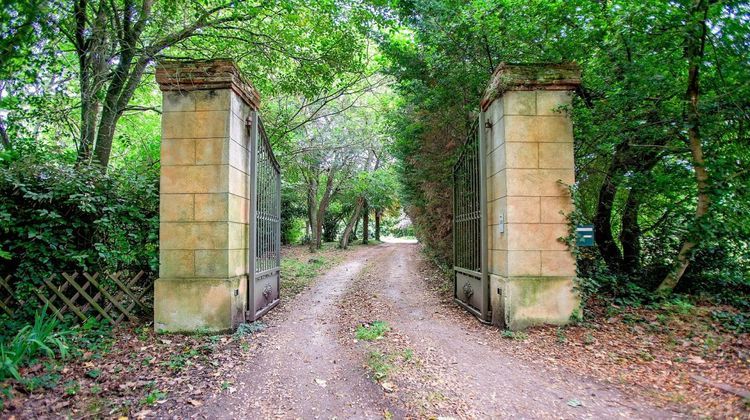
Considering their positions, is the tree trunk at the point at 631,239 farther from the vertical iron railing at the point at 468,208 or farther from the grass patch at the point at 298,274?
the grass patch at the point at 298,274

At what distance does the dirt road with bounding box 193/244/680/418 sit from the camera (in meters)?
3.12

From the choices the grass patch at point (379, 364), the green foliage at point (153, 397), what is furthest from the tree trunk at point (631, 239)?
the green foliage at point (153, 397)

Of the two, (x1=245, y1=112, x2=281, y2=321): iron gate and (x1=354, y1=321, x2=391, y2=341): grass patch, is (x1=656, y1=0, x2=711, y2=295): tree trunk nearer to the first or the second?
(x1=354, y1=321, x2=391, y2=341): grass patch

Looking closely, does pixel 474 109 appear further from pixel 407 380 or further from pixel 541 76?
pixel 407 380

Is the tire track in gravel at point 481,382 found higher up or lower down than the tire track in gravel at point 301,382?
higher up

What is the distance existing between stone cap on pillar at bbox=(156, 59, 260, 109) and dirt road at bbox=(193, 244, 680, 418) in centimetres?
347

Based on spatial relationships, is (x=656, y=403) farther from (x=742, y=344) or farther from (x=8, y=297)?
(x=8, y=297)

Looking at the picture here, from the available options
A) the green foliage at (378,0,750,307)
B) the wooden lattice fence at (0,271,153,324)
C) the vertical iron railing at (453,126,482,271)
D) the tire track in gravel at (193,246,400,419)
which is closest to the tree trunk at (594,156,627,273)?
the green foliage at (378,0,750,307)

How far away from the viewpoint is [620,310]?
530 cm

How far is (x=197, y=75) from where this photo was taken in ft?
16.5

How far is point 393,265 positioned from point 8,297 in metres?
10.7

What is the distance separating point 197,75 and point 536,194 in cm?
480

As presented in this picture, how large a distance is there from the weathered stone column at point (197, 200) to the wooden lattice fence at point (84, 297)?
0.54m

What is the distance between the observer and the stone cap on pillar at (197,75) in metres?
5.01
